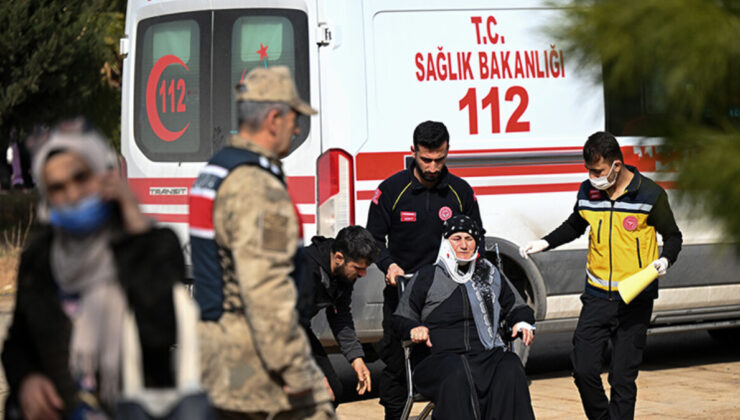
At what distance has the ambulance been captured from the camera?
7.69 metres

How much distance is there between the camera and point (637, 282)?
21.3 feet

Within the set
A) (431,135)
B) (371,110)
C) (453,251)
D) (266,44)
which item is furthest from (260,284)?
(266,44)

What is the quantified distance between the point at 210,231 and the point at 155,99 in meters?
4.84

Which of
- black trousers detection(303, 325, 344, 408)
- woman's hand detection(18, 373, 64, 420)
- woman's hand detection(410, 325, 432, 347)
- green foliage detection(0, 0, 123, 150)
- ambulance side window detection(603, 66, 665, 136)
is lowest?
black trousers detection(303, 325, 344, 408)

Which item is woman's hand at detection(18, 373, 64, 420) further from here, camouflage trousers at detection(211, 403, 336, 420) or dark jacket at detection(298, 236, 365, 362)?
dark jacket at detection(298, 236, 365, 362)

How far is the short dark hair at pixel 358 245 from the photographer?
240 inches

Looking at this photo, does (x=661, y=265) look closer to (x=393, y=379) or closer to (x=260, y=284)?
(x=393, y=379)

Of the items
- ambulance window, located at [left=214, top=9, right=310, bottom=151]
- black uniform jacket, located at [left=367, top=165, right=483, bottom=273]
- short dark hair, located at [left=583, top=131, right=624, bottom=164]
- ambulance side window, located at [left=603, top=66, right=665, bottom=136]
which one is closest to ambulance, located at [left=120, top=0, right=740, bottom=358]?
ambulance window, located at [left=214, top=9, right=310, bottom=151]

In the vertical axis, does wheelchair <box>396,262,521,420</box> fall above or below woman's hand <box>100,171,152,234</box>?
below

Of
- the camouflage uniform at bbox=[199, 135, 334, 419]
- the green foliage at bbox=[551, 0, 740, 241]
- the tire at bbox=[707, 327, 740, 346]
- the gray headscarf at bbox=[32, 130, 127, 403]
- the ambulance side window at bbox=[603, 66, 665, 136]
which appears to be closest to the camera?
the green foliage at bbox=[551, 0, 740, 241]

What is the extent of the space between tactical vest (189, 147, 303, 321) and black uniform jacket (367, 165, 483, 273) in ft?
10.1

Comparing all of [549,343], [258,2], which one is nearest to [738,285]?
[549,343]

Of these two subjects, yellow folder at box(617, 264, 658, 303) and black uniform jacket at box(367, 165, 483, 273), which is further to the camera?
black uniform jacket at box(367, 165, 483, 273)

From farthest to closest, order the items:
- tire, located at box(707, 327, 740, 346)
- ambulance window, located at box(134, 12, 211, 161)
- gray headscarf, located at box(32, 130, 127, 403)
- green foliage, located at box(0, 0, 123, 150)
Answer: green foliage, located at box(0, 0, 123, 150), tire, located at box(707, 327, 740, 346), ambulance window, located at box(134, 12, 211, 161), gray headscarf, located at box(32, 130, 127, 403)
